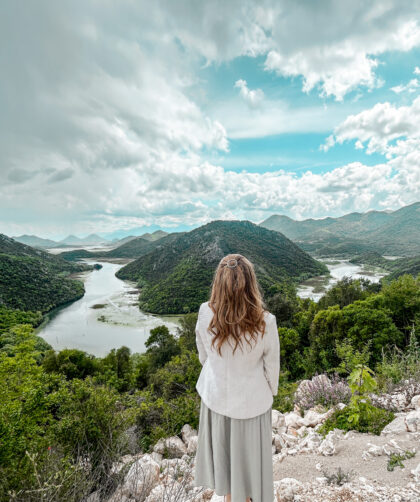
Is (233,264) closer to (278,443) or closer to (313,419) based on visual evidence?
(278,443)

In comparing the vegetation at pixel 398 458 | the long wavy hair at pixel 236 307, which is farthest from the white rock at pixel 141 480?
the vegetation at pixel 398 458

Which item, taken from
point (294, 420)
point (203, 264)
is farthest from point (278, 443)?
point (203, 264)

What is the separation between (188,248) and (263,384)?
4097 inches

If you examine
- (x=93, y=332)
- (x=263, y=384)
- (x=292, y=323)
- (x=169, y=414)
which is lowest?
(x=93, y=332)

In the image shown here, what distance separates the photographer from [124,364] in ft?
73.0

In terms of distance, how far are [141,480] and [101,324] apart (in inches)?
2381

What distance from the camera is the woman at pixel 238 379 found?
68.1 inches

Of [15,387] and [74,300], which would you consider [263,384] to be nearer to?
[15,387]

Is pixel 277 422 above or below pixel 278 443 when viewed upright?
below

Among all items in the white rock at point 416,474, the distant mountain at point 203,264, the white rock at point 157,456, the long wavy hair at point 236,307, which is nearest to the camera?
the long wavy hair at point 236,307

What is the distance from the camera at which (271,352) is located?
1.79 meters

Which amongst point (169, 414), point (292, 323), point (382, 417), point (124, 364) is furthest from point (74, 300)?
point (382, 417)

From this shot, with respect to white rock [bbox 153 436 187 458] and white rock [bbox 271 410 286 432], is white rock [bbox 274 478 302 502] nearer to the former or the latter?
white rock [bbox 271 410 286 432]

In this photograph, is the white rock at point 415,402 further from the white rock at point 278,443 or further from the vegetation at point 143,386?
the white rock at point 278,443
